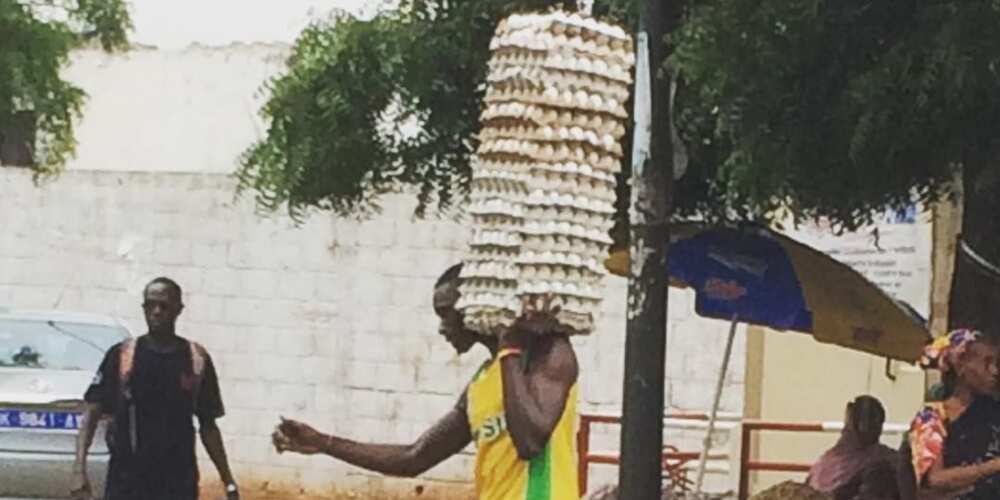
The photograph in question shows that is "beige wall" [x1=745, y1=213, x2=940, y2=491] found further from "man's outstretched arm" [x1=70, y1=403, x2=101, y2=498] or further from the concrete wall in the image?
"man's outstretched arm" [x1=70, y1=403, x2=101, y2=498]

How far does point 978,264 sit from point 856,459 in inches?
81.5

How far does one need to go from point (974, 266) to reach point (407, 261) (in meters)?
7.74

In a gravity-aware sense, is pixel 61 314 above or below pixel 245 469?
above

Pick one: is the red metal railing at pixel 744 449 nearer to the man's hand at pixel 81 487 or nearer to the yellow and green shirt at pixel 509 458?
the man's hand at pixel 81 487

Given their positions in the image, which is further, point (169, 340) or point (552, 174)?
point (169, 340)

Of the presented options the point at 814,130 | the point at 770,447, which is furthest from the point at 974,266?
the point at 770,447

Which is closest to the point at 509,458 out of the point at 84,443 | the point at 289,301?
the point at 84,443

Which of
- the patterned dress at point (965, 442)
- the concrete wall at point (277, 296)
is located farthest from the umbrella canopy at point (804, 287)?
the concrete wall at point (277, 296)

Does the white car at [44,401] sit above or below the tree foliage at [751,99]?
below

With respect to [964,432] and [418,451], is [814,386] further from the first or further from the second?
[418,451]

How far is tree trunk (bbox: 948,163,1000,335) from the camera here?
8.09 metres

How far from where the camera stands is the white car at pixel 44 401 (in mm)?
13531

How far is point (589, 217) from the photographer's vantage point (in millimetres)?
5996

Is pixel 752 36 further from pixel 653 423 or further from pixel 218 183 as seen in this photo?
pixel 218 183
